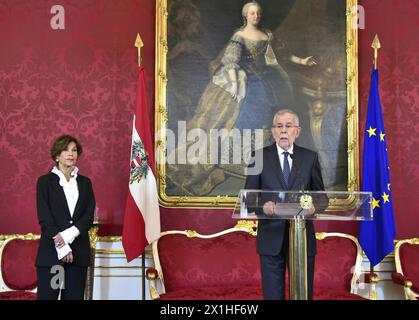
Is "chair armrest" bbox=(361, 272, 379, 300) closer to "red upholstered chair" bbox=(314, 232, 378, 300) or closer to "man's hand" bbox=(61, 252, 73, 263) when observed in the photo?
"red upholstered chair" bbox=(314, 232, 378, 300)

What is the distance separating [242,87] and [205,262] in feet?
5.52

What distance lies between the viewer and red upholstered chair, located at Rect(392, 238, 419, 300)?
4395 millimetres

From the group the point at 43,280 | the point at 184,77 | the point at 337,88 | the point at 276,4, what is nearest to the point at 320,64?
the point at 337,88

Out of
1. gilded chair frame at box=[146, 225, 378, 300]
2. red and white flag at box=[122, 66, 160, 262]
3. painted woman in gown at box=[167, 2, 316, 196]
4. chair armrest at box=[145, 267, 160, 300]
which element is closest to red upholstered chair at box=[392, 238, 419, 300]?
gilded chair frame at box=[146, 225, 378, 300]

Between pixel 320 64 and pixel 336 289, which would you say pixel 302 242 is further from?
pixel 320 64

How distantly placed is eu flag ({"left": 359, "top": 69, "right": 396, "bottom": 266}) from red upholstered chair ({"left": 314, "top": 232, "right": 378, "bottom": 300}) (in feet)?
0.42

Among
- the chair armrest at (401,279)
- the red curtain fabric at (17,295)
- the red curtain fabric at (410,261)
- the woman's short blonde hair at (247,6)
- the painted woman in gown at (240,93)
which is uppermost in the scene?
the woman's short blonde hair at (247,6)

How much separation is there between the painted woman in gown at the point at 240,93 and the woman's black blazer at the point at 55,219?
51.8 inches

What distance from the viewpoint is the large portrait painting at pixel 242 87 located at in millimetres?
4863

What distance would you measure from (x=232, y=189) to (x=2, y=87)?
2406 mm

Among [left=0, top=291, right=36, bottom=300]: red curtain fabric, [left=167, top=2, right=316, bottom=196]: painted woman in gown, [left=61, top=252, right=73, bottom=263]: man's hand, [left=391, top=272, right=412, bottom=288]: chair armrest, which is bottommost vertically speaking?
[left=0, top=291, right=36, bottom=300]: red curtain fabric

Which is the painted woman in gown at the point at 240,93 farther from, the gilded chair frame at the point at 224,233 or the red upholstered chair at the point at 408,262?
the red upholstered chair at the point at 408,262

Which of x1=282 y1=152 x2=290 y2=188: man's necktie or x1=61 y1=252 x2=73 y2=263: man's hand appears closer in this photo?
x1=282 y1=152 x2=290 y2=188: man's necktie

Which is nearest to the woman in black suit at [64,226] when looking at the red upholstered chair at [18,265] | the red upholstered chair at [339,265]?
the red upholstered chair at [18,265]
